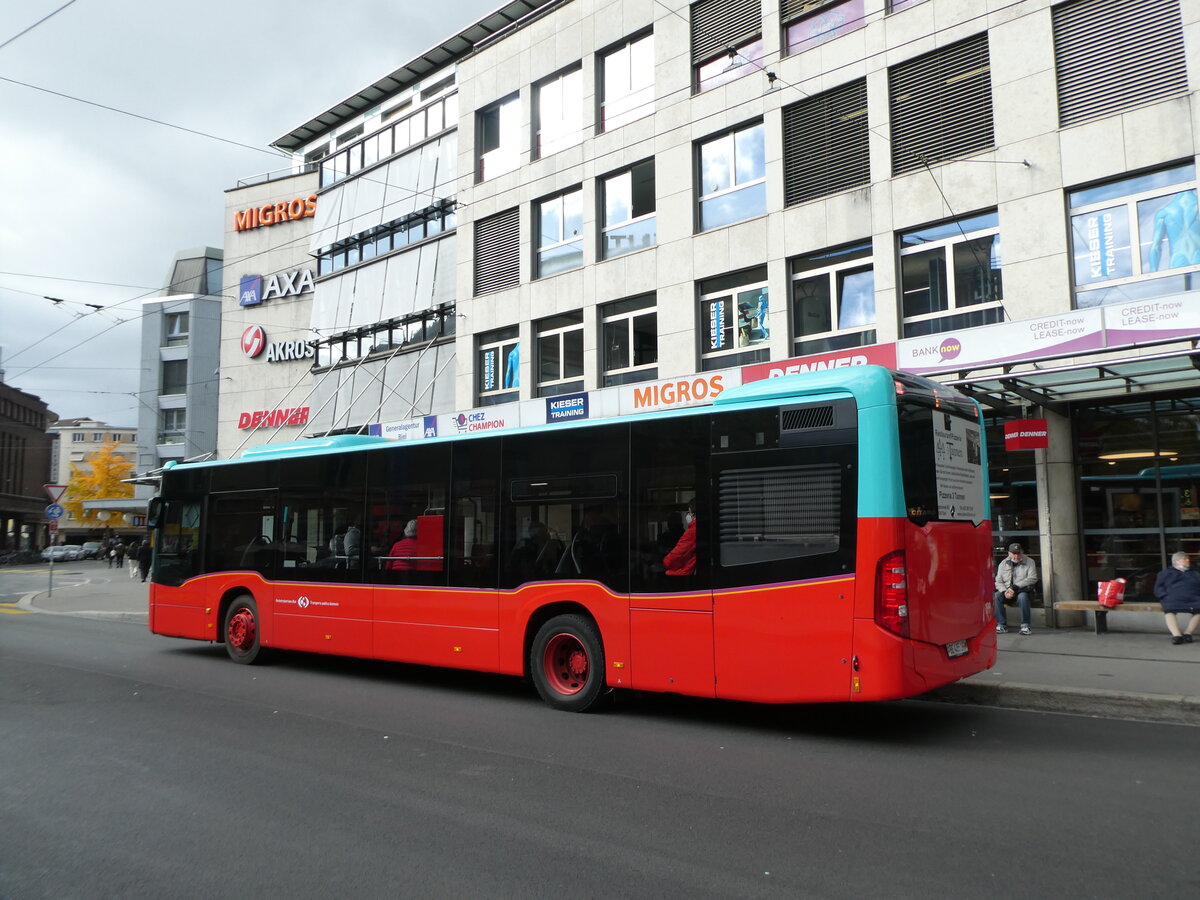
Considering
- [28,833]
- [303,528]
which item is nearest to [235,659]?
[303,528]

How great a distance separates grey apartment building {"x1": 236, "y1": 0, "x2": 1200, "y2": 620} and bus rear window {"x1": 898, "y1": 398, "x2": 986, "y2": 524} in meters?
3.76

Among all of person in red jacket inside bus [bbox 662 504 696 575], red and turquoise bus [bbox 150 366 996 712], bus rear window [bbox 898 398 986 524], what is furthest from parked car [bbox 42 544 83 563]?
bus rear window [bbox 898 398 986 524]

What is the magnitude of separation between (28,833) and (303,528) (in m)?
6.60

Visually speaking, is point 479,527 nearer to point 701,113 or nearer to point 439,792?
point 439,792

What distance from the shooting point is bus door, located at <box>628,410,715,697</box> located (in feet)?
25.8

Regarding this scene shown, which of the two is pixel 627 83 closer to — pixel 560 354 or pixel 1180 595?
pixel 560 354

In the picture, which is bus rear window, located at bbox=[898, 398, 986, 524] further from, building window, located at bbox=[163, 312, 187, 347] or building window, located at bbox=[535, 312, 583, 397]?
building window, located at bbox=[163, 312, 187, 347]

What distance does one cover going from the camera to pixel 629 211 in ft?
64.3

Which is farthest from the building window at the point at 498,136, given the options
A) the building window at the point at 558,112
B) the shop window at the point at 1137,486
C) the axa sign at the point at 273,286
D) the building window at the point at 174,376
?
the building window at the point at 174,376

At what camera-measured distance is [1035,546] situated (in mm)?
14430

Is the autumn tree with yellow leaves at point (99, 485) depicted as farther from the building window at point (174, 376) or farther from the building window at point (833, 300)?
the building window at point (833, 300)

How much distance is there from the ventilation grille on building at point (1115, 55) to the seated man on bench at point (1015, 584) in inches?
263

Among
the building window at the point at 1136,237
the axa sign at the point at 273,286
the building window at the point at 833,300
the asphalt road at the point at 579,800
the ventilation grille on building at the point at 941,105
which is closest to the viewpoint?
the asphalt road at the point at 579,800

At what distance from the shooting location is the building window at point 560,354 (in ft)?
67.2
